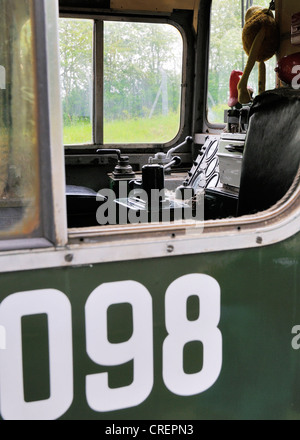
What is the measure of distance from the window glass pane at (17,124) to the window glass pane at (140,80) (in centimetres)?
311

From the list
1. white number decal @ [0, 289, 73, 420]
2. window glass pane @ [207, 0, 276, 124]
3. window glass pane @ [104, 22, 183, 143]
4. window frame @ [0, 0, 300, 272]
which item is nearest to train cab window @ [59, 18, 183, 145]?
window glass pane @ [104, 22, 183, 143]

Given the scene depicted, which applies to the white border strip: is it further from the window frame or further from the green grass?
the green grass

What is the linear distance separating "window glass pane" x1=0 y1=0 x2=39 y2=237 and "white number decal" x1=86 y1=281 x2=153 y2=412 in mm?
229

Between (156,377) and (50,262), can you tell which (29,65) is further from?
(156,377)

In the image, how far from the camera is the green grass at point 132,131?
4125mm

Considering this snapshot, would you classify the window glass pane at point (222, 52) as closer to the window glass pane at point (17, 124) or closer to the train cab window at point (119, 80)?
the train cab window at point (119, 80)

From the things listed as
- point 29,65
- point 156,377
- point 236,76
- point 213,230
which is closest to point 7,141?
point 29,65

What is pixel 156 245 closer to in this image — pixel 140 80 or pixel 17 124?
pixel 17 124

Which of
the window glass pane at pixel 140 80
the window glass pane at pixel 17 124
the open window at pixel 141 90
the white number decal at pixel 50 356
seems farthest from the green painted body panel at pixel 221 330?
the window glass pane at pixel 140 80

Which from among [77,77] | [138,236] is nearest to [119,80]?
[77,77]

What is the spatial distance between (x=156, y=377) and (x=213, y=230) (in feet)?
1.22

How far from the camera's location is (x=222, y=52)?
13.1 ft

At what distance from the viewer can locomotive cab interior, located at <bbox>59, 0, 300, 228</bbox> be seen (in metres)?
2.42

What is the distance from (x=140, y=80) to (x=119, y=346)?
10.6 ft
